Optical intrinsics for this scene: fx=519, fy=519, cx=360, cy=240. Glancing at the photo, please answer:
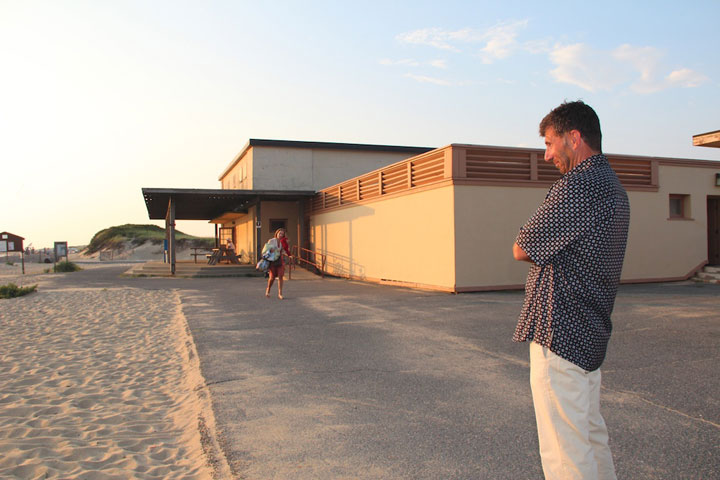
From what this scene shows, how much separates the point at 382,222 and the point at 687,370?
11565 millimetres

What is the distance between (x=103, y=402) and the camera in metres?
4.72

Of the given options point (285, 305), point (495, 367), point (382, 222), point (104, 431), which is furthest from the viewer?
point (382, 222)

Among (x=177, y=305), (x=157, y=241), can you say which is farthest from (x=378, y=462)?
(x=157, y=241)

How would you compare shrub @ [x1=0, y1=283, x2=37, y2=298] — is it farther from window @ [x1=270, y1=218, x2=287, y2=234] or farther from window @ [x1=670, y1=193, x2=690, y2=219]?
window @ [x1=670, y1=193, x2=690, y2=219]

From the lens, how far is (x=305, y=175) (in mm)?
25688

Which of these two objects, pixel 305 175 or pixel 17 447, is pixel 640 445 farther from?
pixel 305 175

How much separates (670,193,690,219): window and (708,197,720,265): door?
1.40m

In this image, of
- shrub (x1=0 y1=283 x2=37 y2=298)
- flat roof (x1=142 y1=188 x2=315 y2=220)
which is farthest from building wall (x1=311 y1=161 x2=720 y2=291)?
shrub (x1=0 y1=283 x2=37 y2=298)

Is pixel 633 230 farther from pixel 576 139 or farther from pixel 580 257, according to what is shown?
pixel 580 257

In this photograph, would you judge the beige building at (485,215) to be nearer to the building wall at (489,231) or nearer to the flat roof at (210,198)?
the building wall at (489,231)

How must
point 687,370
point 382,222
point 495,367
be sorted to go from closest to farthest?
point 687,370 → point 495,367 → point 382,222

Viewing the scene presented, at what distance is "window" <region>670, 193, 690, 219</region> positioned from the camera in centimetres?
1532

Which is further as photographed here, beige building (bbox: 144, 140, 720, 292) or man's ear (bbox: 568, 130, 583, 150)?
beige building (bbox: 144, 140, 720, 292)

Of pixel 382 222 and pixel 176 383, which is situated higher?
pixel 382 222
